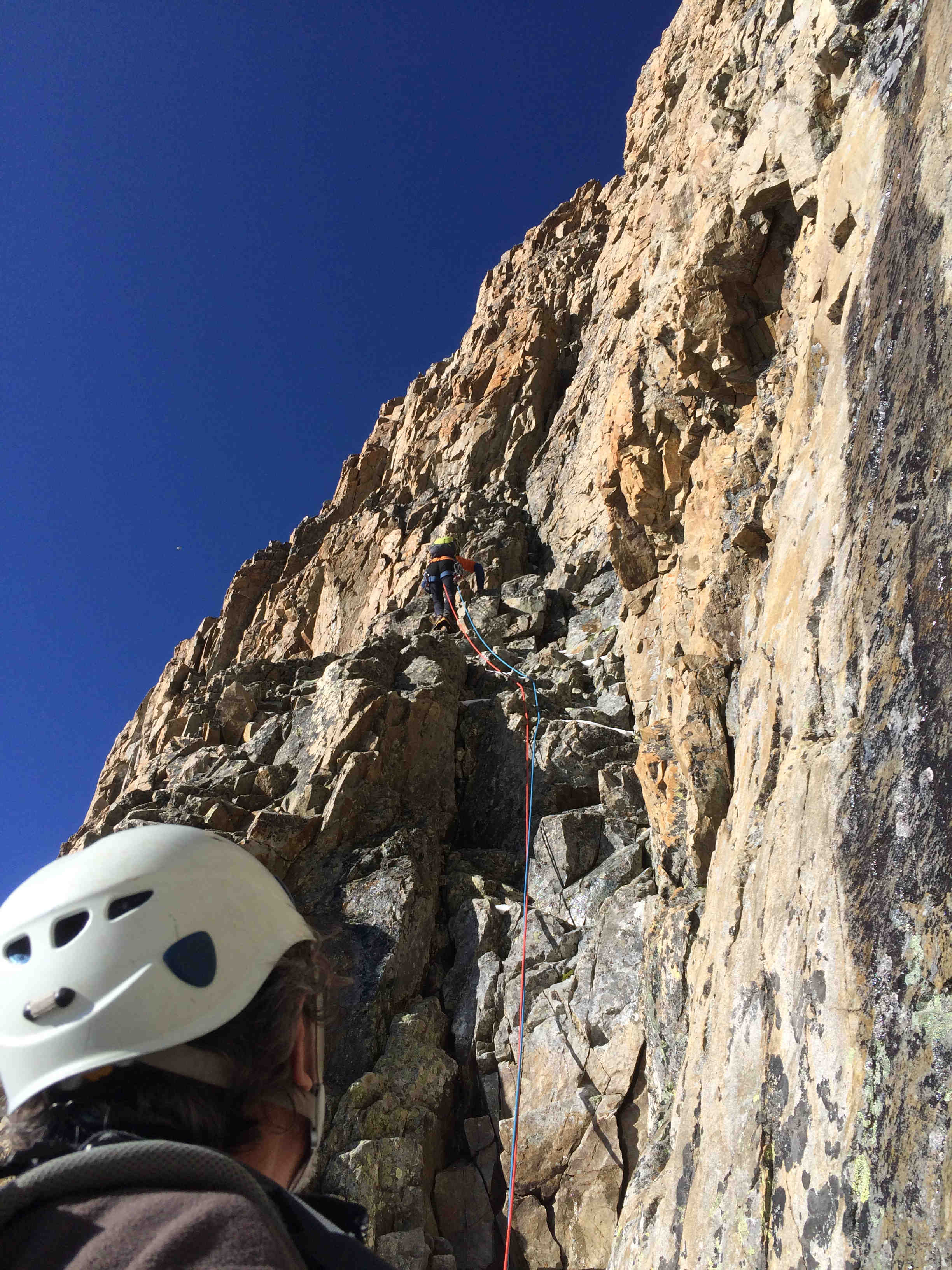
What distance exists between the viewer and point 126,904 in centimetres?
189

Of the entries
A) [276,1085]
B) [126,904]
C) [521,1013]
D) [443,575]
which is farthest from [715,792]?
[443,575]

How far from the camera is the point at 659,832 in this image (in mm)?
6457

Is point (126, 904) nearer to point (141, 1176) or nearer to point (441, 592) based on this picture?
point (141, 1176)

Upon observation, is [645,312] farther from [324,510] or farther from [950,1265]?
[324,510]

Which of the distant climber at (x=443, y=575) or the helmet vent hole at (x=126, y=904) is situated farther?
the distant climber at (x=443, y=575)

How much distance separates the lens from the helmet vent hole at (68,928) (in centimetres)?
186

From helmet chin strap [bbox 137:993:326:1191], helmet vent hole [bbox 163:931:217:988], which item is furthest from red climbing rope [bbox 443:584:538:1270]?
helmet vent hole [bbox 163:931:217:988]

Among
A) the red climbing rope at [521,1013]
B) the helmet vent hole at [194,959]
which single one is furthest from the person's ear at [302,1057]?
the red climbing rope at [521,1013]

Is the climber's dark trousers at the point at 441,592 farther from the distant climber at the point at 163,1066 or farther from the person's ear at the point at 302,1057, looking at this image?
the person's ear at the point at 302,1057

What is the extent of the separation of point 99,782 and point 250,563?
12.4m

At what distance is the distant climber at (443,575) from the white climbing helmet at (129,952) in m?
17.2

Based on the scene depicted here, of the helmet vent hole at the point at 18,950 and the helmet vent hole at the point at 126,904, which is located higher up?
the helmet vent hole at the point at 126,904

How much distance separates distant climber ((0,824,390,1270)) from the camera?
1.20 metres

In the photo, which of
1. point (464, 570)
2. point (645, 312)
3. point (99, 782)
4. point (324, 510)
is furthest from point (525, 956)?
point (324, 510)
